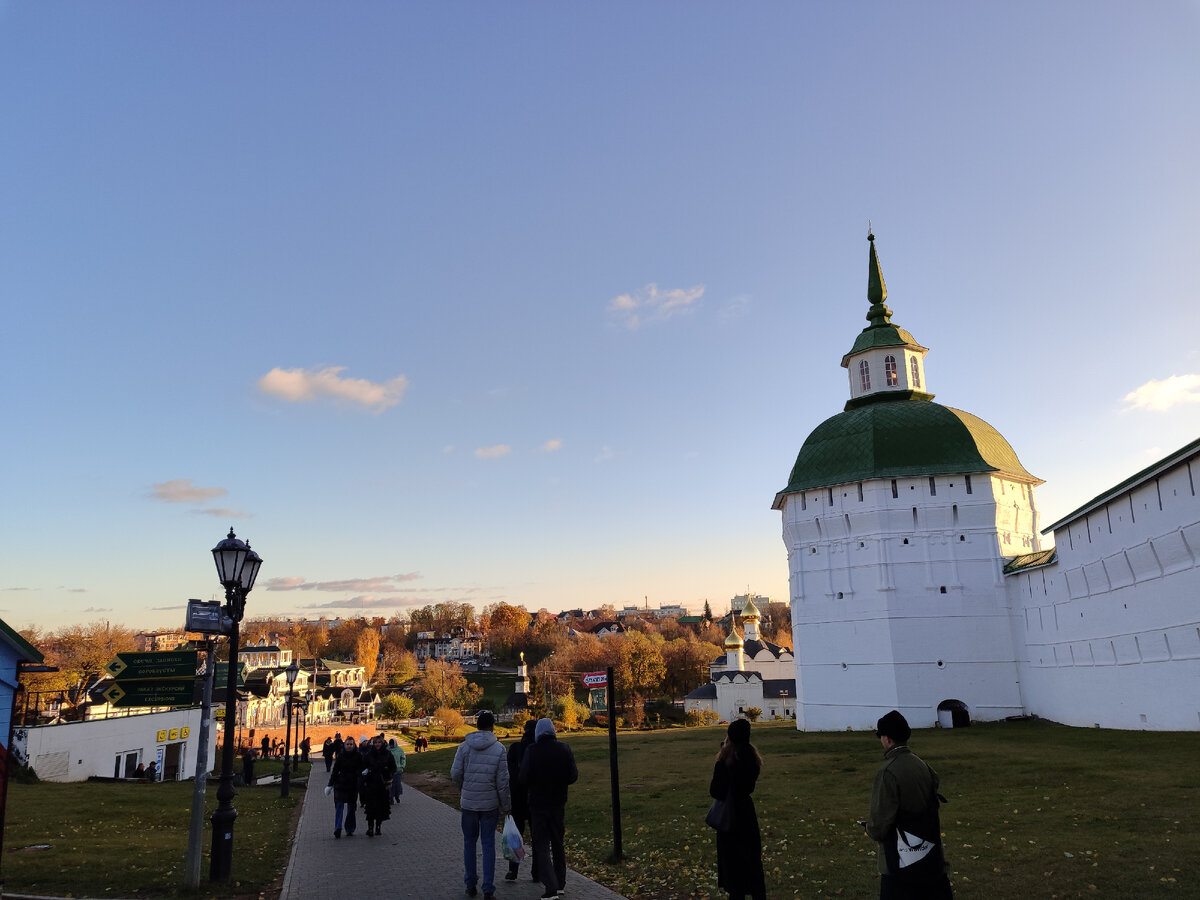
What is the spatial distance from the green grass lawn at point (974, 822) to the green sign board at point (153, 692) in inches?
237

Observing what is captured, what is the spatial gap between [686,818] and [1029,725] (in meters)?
25.0

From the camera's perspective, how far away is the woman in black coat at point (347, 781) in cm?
1327

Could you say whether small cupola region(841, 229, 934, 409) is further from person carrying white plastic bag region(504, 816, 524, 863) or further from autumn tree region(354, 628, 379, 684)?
autumn tree region(354, 628, 379, 684)

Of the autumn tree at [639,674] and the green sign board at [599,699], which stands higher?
the green sign board at [599,699]

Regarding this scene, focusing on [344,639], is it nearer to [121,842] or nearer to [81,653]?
[81,653]

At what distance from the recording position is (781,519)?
44.7 metres

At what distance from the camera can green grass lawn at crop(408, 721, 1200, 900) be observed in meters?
8.91

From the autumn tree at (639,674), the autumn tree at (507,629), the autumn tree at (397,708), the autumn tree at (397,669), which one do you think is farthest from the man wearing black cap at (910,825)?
the autumn tree at (507,629)

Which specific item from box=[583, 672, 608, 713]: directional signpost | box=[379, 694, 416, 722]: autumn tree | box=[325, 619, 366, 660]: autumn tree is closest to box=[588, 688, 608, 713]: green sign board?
box=[583, 672, 608, 713]: directional signpost

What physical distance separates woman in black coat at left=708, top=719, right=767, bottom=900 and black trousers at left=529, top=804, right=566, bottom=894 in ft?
7.02

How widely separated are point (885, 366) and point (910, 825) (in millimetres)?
42220

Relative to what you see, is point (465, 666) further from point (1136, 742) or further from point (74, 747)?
point (1136, 742)

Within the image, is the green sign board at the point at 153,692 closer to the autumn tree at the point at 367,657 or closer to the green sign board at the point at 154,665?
the green sign board at the point at 154,665

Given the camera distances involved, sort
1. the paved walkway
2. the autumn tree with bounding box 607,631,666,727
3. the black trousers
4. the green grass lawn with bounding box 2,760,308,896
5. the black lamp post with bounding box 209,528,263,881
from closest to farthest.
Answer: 1. the black trousers
2. the paved walkway
3. the green grass lawn with bounding box 2,760,308,896
4. the black lamp post with bounding box 209,528,263,881
5. the autumn tree with bounding box 607,631,666,727
